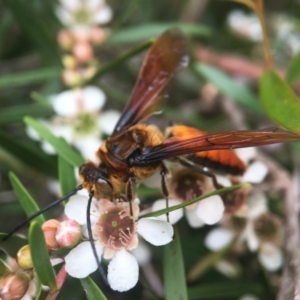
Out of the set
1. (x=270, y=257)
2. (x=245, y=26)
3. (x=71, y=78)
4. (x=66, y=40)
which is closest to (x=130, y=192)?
(x=270, y=257)

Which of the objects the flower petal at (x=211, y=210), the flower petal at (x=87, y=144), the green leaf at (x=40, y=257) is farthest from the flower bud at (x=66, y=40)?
the green leaf at (x=40, y=257)

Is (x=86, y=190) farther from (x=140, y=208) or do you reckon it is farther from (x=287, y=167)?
(x=287, y=167)

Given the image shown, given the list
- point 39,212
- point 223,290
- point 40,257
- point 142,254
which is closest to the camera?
point 40,257

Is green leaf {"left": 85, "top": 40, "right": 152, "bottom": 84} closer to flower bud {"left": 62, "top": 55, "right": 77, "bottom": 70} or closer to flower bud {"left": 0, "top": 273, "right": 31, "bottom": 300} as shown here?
flower bud {"left": 62, "top": 55, "right": 77, "bottom": 70}

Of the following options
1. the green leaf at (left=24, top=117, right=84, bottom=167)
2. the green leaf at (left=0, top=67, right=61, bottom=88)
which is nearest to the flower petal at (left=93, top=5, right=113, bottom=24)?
the green leaf at (left=0, top=67, right=61, bottom=88)

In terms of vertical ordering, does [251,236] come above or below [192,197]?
below

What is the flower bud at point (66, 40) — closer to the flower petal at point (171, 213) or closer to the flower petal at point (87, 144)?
the flower petal at point (87, 144)

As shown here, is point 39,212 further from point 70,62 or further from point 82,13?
point 82,13

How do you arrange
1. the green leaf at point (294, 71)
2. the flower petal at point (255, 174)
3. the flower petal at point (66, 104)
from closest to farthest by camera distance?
the flower petal at point (255, 174), the green leaf at point (294, 71), the flower petal at point (66, 104)
